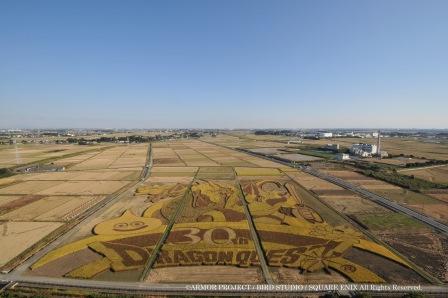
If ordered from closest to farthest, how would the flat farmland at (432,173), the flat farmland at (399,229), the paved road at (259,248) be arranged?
1. the paved road at (259,248)
2. the flat farmland at (399,229)
3. the flat farmland at (432,173)

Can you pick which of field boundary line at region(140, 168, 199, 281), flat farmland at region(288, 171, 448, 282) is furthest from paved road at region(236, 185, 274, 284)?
flat farmland at region(288, 171, 448, 282)

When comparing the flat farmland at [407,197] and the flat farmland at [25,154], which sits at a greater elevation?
the flat farmland at [25,154]

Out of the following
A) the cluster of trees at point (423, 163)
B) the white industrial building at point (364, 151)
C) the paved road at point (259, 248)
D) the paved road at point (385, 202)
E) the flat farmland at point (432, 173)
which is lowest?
the paved road at point (259, 248)

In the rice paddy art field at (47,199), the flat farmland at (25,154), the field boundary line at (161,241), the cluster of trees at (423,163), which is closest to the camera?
the field boundary line at (161,241)

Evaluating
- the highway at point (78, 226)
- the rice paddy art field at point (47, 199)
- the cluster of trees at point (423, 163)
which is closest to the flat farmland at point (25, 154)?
the rice paddy art field at point (47, 199)

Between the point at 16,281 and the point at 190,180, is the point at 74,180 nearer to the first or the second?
the point at 190,180

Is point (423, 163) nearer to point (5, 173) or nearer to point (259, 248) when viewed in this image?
point (259, 248)

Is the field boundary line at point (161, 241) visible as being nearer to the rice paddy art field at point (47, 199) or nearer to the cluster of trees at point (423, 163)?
the rice paddy art field at point (47, 199)

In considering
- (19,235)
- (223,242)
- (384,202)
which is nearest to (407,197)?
(384,202)
